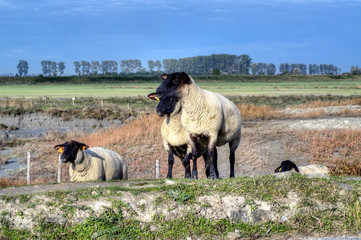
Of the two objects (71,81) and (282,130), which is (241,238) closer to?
(282,130)

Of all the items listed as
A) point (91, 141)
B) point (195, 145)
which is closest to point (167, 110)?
point (195, 145)

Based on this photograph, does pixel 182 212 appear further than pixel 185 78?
No

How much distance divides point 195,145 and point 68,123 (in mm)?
36789

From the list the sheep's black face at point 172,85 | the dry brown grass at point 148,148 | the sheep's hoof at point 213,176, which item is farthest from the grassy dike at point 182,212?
the dry brown grass at point 148,148

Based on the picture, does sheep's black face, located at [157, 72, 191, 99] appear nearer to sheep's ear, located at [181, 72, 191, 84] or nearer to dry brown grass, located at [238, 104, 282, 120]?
sheep's ear, located at [181, 72, 191, 84]

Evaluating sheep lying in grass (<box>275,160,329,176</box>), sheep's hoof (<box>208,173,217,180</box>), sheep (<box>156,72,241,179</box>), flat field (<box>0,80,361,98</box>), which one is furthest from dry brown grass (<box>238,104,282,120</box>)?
flat field (<box>0,80,361,98</box>)

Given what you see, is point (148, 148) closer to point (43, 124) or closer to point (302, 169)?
point (302, 169)

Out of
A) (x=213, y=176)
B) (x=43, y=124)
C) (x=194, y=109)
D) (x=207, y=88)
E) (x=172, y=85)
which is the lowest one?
(x=43, y=124)

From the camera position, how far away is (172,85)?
40.0 ft

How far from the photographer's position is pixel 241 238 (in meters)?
9.70

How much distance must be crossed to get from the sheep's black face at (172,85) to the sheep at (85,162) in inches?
170

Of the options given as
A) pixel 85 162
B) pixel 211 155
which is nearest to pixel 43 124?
pixel 85 162

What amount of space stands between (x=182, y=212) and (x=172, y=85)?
3.55 metres

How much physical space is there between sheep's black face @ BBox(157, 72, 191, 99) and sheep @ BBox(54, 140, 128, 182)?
4.31m
